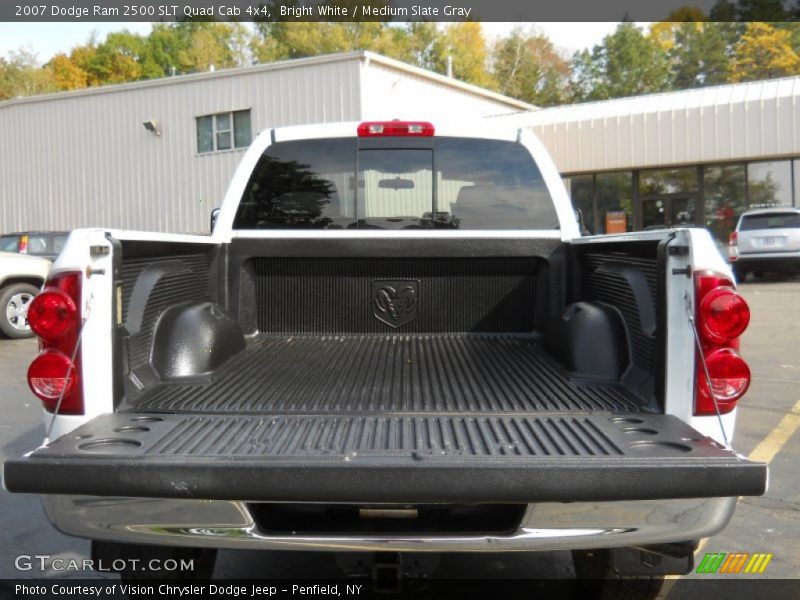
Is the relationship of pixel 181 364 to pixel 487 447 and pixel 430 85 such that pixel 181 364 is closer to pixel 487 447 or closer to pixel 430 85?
pixel 487 447

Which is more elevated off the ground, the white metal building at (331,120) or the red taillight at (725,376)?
the white metal building at (331,120)

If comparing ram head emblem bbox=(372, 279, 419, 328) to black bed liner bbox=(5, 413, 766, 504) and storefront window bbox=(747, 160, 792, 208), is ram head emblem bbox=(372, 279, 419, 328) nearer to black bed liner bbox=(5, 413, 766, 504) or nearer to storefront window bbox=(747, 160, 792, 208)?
black bed liner bbox=(5, 413, 766, 504)

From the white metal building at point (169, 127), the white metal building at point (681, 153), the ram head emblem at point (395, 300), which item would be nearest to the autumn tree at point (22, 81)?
the white metal building at point (169, 127)

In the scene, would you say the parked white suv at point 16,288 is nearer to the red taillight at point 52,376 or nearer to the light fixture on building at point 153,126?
the red taillight at point 52,376

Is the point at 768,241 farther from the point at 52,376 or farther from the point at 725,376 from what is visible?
the point at 52,376

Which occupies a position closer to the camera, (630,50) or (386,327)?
(386,327)

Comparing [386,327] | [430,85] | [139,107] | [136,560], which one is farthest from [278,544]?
[139,107]

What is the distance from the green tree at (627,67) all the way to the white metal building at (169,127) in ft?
140

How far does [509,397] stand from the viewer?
121 inches

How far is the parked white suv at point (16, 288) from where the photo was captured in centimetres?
1206

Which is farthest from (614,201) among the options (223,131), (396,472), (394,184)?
(396,472)

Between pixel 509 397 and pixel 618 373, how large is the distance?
1.59 feet

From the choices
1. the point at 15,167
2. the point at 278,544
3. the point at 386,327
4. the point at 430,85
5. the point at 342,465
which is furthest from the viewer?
the point at 15,167

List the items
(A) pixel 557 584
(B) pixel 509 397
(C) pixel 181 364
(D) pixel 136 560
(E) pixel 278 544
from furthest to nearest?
(A) pixel 557 584, (C) pixel 181 364, (B) pixel 509 397, (D) pixel 136 560, (E) pixel 278 544
